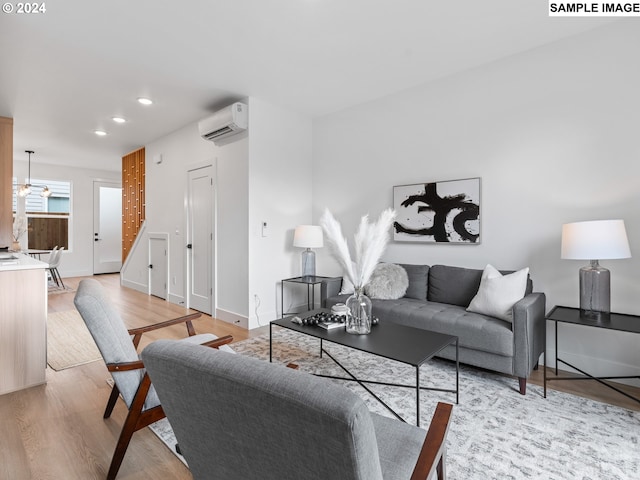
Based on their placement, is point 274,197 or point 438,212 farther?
point 274,197

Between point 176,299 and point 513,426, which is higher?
point 176,299

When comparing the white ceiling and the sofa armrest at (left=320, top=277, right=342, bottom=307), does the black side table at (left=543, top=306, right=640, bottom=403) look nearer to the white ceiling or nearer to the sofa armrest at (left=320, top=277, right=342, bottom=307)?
the sofa armrest at (left=320, top=277, right=342, bottom=307)

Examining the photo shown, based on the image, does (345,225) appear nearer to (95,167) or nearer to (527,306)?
(527,306)

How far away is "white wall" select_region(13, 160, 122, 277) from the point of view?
7910 mm

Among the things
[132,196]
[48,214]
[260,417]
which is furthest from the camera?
[48,214]

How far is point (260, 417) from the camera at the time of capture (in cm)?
68

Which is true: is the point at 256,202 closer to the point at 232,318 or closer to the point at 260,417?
the point at 232,318

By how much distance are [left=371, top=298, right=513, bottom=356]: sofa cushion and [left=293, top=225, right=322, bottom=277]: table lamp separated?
1.23 metres

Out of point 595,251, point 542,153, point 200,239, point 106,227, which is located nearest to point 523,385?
point 595,251

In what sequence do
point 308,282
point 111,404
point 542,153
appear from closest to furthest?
point 111,404 < point 542,153 < point 308,282

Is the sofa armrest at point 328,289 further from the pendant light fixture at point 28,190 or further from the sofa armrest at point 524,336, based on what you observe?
the pendant light fixture at point 28,190

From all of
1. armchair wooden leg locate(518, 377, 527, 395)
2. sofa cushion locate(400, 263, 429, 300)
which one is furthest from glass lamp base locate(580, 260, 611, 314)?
sofa cushion locate(400, 263, 429, 300)

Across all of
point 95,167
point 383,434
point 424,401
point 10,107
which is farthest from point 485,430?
point 95,167

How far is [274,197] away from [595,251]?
3.23m
